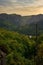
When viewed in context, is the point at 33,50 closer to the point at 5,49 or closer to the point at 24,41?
the point at 24,41

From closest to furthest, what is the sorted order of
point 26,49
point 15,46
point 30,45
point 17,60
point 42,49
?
point 17,60
point 42,49
point 15,46
point 26,49
point 30,45

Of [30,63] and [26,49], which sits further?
[26,49]

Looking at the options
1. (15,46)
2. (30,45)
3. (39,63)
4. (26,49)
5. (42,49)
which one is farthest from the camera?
(30,45)

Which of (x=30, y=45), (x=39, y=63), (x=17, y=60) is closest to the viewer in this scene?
(x=17, y=60)

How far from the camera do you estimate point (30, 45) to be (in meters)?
71.5

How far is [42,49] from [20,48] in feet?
23.4

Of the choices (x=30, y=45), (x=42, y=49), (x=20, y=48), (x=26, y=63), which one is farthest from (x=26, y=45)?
(x=26, y=63)

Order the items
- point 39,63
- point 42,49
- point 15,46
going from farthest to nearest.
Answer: point 15,46 → point 42,49 → point 39,63

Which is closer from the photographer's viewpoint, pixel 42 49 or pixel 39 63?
pixel 39 63

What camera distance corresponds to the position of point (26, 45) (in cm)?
7012

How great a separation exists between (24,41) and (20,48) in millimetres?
14513

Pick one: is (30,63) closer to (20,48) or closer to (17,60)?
(17,60)

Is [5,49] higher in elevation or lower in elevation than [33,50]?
higher

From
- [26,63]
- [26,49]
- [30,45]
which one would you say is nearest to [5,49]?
[26,63]
